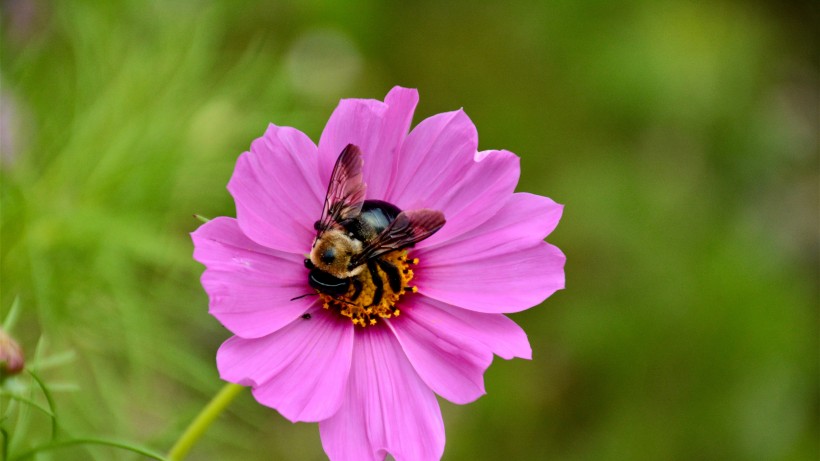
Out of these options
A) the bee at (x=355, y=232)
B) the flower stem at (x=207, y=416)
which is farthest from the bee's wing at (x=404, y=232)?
the flower stem at (x=207, y=416)

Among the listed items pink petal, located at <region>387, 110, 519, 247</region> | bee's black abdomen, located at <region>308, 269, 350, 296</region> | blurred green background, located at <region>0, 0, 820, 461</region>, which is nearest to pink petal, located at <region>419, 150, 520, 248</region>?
pink petal, located at <region>387, 110, 519, 247</region>

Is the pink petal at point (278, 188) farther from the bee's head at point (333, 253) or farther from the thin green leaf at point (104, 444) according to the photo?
the thin green leaf at point (104, 444)

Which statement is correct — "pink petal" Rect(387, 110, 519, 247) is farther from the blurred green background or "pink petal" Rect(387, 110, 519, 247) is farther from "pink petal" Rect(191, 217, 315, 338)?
the blurred green background

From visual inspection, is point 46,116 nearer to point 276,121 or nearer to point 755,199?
point 276,121

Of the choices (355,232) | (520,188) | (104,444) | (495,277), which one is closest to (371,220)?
(355,232)

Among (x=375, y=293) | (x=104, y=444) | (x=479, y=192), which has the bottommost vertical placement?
(x=104, y=444)

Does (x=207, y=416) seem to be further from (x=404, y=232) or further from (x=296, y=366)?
(x=404, y=232)

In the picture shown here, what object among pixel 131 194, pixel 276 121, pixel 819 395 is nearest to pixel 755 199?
pixel 819 395
